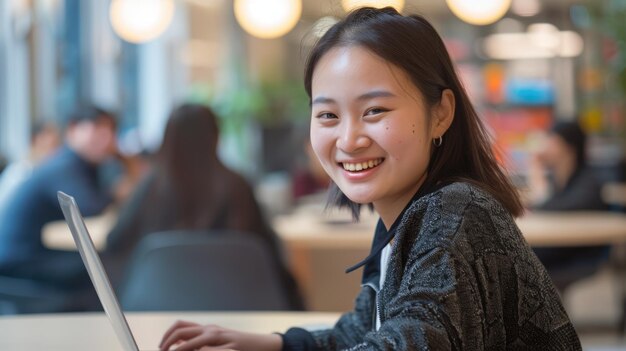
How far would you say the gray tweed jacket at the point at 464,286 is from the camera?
0.96m

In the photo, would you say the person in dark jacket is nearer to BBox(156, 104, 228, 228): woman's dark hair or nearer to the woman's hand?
the woman's hand

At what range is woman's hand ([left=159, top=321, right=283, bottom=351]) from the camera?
50.8 inches

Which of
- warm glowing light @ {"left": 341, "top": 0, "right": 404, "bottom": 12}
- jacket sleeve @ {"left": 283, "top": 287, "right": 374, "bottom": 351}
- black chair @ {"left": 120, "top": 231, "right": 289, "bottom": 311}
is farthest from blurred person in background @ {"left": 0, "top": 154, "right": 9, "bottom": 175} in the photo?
warm glowing light @ {"left": 341, "top": 0, "right": 404, "bottom": 12}

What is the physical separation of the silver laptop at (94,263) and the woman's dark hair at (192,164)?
2430mm

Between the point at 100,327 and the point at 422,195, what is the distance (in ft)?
2.38

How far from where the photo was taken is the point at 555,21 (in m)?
12.0

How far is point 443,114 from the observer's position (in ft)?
3.95

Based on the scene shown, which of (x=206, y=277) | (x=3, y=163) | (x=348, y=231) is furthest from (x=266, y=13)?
(x=206, y=277)

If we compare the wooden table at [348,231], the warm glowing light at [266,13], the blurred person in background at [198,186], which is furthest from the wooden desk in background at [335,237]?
the warm glowing light at [266,13]

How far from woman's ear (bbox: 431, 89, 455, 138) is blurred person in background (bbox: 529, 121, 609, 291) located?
3.58 meters

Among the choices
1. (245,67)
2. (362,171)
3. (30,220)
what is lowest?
(245,67)

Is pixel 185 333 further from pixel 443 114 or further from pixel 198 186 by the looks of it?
pixel 198 186

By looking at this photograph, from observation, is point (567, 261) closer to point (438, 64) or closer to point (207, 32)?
point (438, 64)

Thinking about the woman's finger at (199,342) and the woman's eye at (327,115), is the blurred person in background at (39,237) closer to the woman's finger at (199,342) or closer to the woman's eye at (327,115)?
the woman's finger at (199,342)
